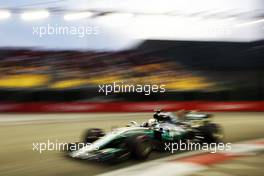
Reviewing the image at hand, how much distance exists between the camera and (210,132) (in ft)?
15.9

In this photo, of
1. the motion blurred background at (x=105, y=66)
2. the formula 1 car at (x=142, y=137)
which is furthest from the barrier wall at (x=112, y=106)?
the formula 1 car at (x=142, y=137)

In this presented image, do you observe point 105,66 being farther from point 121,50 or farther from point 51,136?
point 51,136

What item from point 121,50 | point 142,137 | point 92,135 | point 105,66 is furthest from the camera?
point 92,135

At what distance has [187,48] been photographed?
4.27m

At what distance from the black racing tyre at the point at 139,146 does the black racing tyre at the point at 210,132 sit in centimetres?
74

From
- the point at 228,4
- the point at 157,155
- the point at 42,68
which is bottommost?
the point at 157,155

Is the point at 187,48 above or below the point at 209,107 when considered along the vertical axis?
above

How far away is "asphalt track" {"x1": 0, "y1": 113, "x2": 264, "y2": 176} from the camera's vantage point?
391 centimetres

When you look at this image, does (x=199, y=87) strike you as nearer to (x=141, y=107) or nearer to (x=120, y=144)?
(x=141, y=107)

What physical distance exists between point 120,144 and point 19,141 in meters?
1.04

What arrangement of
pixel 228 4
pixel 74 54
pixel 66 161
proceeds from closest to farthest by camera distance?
pixel 74 54, pixel 66 161, pixel 228 4

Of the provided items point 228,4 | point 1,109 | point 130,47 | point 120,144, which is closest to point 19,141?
point 1,109

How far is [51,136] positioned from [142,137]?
0.76m

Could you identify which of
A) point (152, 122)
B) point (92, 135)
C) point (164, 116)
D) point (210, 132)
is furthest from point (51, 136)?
point (210, 132)
